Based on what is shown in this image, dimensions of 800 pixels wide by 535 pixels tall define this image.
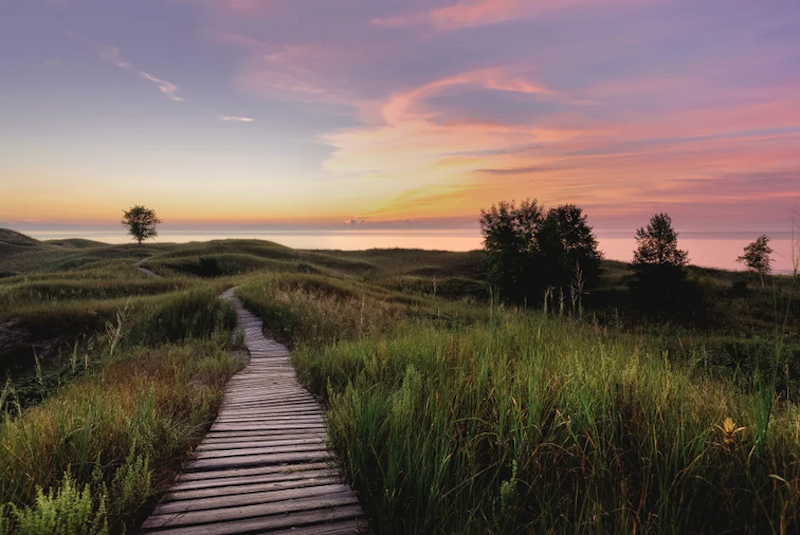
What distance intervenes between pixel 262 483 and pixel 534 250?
1489 inches

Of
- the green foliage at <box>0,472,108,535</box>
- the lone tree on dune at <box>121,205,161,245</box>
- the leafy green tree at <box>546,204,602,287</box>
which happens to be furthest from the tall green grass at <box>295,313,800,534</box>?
the lone tree on dune at <box>121,205,161,245</box>

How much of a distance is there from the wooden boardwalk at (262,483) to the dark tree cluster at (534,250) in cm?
2871

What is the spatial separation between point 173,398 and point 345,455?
2.54 m

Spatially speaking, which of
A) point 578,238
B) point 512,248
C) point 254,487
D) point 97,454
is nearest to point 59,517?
point 97,454

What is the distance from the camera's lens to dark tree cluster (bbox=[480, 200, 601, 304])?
36.0 metres

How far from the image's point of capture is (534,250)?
3822 cm

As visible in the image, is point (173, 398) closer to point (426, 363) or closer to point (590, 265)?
point (426, 363)

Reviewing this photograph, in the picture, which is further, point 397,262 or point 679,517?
point 397,262

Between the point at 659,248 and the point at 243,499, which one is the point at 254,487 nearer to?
the point at 243,499

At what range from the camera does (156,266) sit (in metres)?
35.4

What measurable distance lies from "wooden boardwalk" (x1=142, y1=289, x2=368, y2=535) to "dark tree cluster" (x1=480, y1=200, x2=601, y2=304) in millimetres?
28710

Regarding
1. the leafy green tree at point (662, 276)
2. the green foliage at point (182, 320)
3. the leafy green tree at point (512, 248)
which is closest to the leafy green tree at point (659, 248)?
the leafy green tree at point (662, 276)

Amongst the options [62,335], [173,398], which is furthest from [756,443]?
[62,335]

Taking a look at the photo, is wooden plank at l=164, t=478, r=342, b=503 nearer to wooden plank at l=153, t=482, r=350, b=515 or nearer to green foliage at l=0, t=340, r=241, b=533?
wooden plank at l=153, t=482, r=350, b=515
